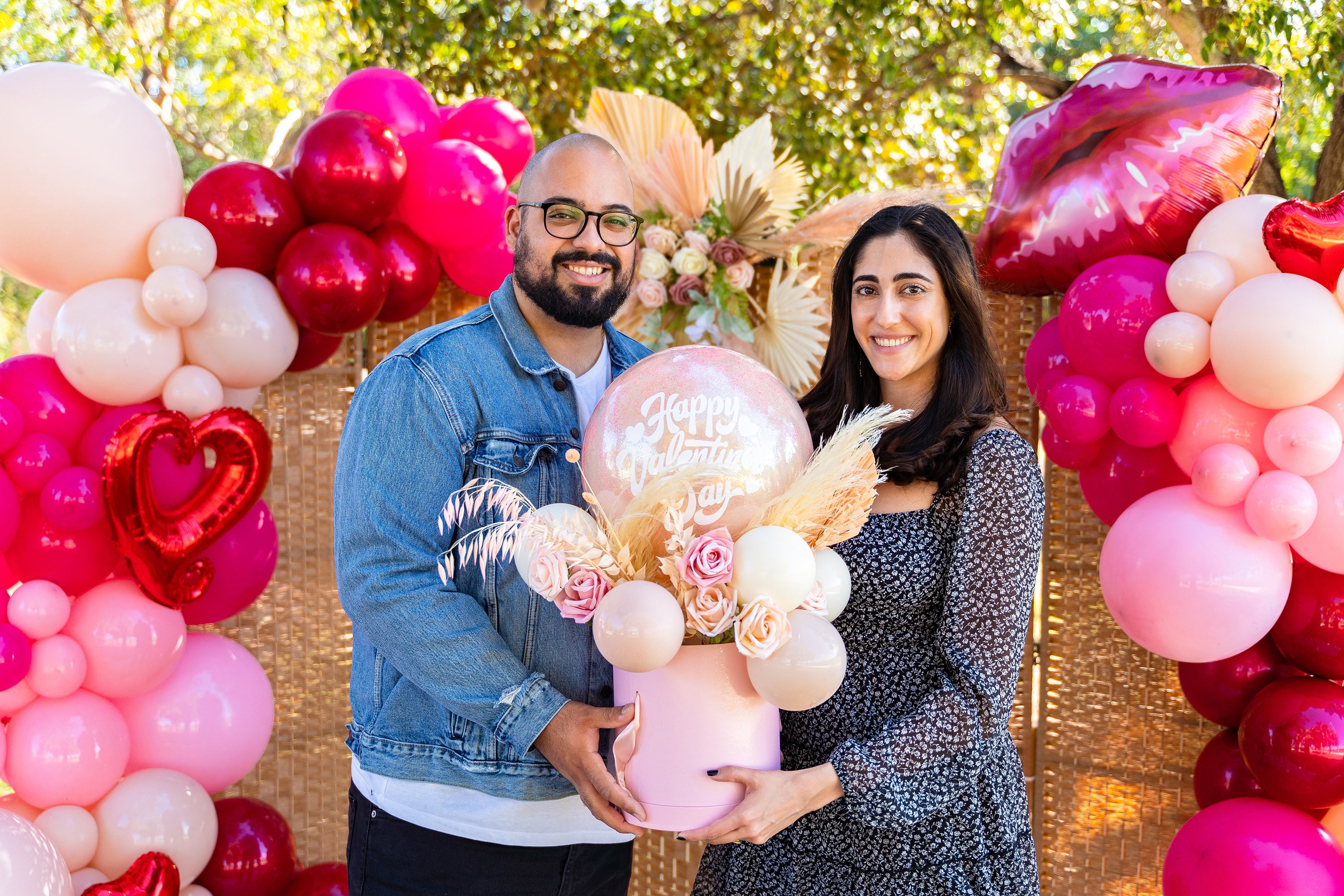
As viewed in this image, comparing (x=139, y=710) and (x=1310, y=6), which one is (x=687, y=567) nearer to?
(x=139, y=710)

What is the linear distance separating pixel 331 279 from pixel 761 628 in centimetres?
162

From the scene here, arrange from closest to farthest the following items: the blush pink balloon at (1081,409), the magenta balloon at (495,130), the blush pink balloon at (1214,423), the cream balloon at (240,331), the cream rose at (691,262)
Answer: the blush pink balloon at (1214,423) < the blush pink balloon at (1081,409) < the cream balloon at (240,331) < the magenta balloon at (495,130) < the cream rose at (691,262)

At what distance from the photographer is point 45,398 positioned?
2369mm

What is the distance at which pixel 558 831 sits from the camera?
5.94ft

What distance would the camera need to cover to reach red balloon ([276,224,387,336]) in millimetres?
2498

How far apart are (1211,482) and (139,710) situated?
→ 7.77ft

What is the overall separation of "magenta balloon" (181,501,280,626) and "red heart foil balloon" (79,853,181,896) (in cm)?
55

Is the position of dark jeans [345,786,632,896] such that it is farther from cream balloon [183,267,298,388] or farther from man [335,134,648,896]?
A: cream balloon [183,267,298,388]

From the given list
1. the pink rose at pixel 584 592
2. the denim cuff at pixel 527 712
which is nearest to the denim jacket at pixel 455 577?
the denim cuff at pixel 527 712

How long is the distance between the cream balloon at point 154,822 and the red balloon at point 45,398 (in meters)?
0.79

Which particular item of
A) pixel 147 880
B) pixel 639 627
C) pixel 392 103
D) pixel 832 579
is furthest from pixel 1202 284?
pixel 147 880

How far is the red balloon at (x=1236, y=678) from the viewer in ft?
7.46

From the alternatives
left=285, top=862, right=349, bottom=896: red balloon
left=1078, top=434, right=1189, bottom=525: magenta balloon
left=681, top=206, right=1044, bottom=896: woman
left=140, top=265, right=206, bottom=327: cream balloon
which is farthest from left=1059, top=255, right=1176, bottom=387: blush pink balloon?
left=285, top=862, right=349, bottom=896: red balloon

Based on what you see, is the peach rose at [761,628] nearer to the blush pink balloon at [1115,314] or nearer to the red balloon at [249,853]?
the blush pink balloon at [1115,314]
